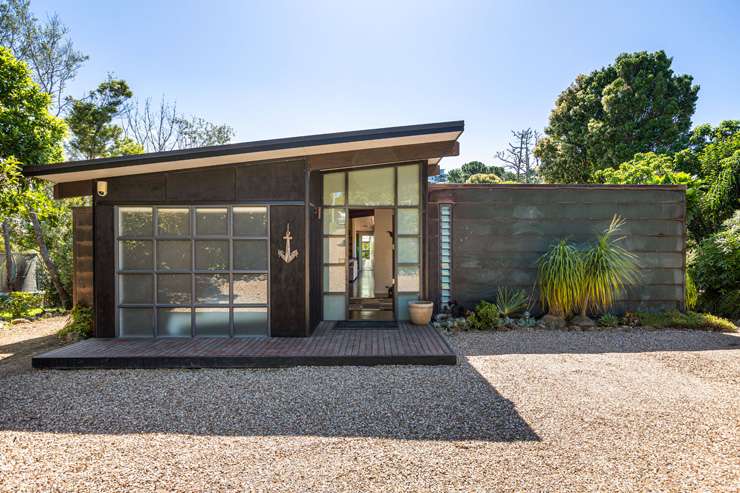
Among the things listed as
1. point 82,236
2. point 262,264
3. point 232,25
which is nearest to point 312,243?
point 262,264

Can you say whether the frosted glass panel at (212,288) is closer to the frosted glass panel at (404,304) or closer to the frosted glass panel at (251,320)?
the frosted glass panel at (251,320)

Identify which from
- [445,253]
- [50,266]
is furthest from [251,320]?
[50,266]

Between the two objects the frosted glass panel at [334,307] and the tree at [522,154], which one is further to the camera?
the tree at [522,154]

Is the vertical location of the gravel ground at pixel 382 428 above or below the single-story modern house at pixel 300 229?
below

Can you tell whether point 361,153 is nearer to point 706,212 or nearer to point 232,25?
point 232,25

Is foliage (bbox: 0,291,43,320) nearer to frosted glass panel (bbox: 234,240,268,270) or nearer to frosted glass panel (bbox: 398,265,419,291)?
frosted glass panel (bbox: 234,240,268,270)

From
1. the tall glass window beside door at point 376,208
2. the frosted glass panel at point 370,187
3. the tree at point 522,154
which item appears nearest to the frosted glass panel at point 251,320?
the tall glass window beside door at point 376,208

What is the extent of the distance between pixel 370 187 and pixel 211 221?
268 centimetres

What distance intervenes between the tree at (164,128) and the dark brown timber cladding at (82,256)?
47.0ft

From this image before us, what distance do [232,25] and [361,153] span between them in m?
6.87

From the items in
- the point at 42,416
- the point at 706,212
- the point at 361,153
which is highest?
the point at 361,153

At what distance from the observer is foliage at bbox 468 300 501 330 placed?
6.32 metres

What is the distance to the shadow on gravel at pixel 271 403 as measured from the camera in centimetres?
297

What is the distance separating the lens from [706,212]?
358 inches
